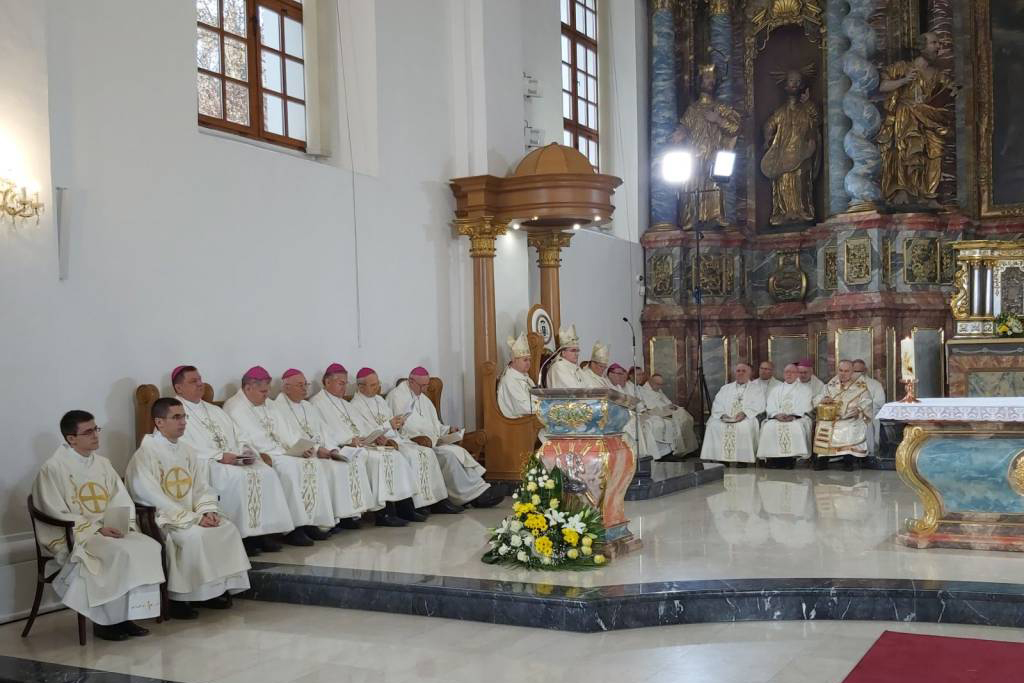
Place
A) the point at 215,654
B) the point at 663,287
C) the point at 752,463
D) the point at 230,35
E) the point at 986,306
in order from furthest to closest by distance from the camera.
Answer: the point at 663,287, the point at 752,463, the point at 986,306, the point at 230,35, the point at 215,654

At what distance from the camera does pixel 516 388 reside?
34.8 feet

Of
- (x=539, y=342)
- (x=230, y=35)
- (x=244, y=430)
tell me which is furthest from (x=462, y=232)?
(x=244, y=430)

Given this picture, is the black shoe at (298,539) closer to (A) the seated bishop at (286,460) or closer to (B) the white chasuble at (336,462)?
(A) the seated bishop at (286,460)

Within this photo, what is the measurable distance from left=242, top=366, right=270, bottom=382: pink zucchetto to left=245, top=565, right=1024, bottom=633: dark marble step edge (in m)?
2.52

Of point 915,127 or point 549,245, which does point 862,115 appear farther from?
point 549,245

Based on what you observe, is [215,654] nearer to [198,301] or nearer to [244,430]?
[244,430]

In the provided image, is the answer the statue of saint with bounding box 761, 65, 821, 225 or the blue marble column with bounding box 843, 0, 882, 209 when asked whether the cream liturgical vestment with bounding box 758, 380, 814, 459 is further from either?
the statue of saint with bounding box 761, 65, 821, 225

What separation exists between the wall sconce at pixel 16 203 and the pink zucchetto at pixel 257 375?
2015 mm

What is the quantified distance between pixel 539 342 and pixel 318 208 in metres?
2.81

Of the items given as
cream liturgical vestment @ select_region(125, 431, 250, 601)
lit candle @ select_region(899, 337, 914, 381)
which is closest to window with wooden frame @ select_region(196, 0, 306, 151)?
cream liturgical vestment @ select_region(125, 431, 250, 601)

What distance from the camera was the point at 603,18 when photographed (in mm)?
15805

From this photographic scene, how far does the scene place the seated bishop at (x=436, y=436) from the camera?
9.80 metres

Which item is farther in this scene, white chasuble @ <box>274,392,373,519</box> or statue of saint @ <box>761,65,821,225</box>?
statue of saint @ <box>761,65,821,225</box>

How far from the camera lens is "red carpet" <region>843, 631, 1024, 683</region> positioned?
15.5 feet
